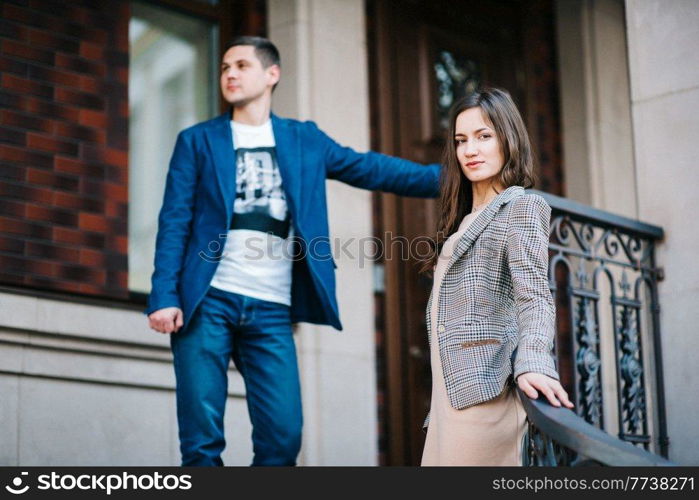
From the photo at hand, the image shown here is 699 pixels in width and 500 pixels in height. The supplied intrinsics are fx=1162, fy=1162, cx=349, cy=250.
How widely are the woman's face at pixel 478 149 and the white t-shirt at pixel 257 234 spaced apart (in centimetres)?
116

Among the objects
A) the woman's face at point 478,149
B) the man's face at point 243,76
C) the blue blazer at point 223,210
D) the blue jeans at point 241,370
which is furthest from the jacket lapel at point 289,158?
the woman's face at point 478,149

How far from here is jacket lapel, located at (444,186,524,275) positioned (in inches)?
149

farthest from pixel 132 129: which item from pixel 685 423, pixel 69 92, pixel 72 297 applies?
pixel 685 423

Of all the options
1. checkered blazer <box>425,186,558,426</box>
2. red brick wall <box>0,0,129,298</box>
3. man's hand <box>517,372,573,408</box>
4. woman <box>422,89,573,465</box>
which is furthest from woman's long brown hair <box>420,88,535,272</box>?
red brick wall <box>0,0,129,298</box>

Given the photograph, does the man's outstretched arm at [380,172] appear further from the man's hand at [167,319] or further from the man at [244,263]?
the man's hand at [167,319]

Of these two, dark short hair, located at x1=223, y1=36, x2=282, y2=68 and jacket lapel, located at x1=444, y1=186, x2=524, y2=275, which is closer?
jacket lapel, located at x1=444, y1=186, x2=524, y2=275

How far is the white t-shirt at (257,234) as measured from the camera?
477 centimetres

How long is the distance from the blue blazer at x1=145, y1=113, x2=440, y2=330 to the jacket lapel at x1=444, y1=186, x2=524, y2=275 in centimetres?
115

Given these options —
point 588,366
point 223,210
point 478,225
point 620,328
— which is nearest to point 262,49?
point 223,210

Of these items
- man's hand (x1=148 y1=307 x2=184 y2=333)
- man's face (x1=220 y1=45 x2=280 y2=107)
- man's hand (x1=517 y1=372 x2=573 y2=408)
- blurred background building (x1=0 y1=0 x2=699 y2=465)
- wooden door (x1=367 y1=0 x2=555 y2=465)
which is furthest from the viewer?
wooden door (x1=367 y1=0 x2=555 y2=465)

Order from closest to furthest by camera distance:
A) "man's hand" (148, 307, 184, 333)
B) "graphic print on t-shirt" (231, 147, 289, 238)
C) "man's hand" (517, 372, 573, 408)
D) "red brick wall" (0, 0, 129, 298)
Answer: "man's hand" (517, 372, 573, 408)
"man's hand" (148, 307, 184, 333)
"graphic print on t-shirt" (231, 147, 289, 238)
"red brick wall" (0, 0, 129, 298)

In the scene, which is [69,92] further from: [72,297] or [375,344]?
[375,344]

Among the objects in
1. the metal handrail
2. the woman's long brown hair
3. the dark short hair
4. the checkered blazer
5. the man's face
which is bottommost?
the metal handrail

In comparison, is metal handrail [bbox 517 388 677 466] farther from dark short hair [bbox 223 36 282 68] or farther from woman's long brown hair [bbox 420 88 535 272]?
dark short hair [bbox 223 36 282 68]
